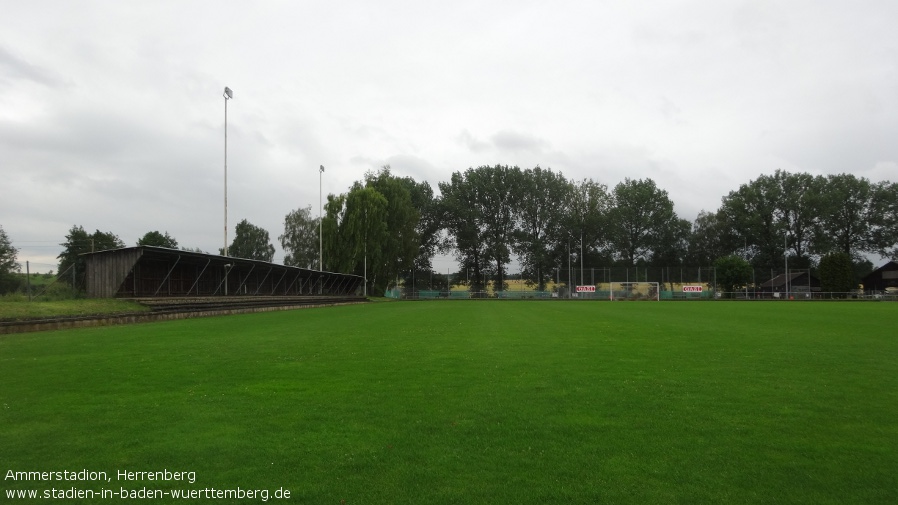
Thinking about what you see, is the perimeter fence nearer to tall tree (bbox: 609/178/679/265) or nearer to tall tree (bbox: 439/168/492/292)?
tall tree (bbox: 439/168/492/292)

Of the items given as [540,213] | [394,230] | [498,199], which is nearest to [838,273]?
[540,213]

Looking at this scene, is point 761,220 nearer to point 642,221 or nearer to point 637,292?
point 642,221

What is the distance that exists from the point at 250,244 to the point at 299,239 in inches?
496

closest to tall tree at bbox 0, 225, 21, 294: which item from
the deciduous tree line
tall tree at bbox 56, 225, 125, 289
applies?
tall tree at bbox 56, 225, 125, 289

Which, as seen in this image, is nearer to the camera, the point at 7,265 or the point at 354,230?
the point at 7,265

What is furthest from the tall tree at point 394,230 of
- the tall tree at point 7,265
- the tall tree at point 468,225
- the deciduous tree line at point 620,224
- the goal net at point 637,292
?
the tall tree at point 7,265

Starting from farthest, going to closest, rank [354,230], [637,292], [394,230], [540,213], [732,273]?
[540,213], [637,292], [732,273], [394,230], [354,230]

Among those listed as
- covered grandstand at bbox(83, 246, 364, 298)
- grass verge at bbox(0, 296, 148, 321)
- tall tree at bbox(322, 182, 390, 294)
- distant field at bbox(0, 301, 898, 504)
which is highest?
tall tree at bbox(322, 182, 390, 294)

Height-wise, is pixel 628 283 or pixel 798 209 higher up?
pixel 798 209

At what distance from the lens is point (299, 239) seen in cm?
8762

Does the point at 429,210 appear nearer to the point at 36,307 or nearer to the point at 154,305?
the point at 154,305

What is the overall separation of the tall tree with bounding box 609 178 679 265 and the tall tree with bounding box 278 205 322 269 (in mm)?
51906

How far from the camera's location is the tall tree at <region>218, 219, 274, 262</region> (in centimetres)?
9456

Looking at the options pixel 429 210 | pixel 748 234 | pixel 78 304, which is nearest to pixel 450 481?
pixel 78 304
